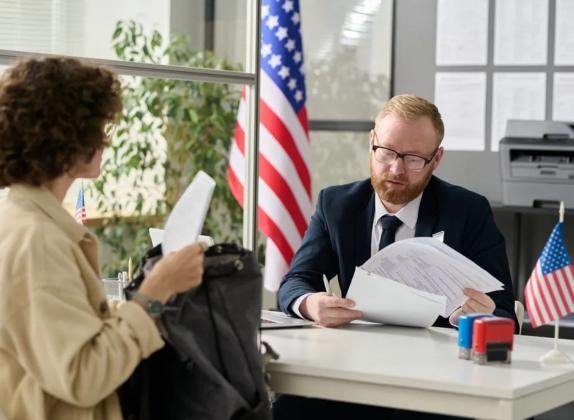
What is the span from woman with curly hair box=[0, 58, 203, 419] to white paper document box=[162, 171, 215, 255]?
0.18ft

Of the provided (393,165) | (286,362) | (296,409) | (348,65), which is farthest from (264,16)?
(286,362)

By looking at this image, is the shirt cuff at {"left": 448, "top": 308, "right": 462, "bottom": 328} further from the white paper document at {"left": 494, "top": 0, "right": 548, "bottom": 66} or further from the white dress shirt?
the white paper document at {"left": 494, "top": 0, "right": 548, "bottom": 66}

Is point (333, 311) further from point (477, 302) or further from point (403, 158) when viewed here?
point (403, 158)

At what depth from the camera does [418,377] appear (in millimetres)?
1991

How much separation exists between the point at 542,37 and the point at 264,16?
120 cm

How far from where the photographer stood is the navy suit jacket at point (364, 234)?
274 centimetres

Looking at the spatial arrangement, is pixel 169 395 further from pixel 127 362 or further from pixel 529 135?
pixel 529 135

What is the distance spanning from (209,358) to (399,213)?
0.96 meters

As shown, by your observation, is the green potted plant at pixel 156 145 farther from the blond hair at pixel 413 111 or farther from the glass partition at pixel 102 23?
the blond hair at pixel 413 111

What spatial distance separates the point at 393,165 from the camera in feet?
9.04

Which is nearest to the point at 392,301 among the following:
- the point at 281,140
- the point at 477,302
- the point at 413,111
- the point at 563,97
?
the point at 477,302

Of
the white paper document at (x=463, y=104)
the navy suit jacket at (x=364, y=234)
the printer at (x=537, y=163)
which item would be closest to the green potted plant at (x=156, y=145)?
the white paper document at (x=463, y=104)

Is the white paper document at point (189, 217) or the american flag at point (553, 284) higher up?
the white paper document at point (189, 217)

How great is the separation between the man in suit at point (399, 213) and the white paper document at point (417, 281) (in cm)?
23
